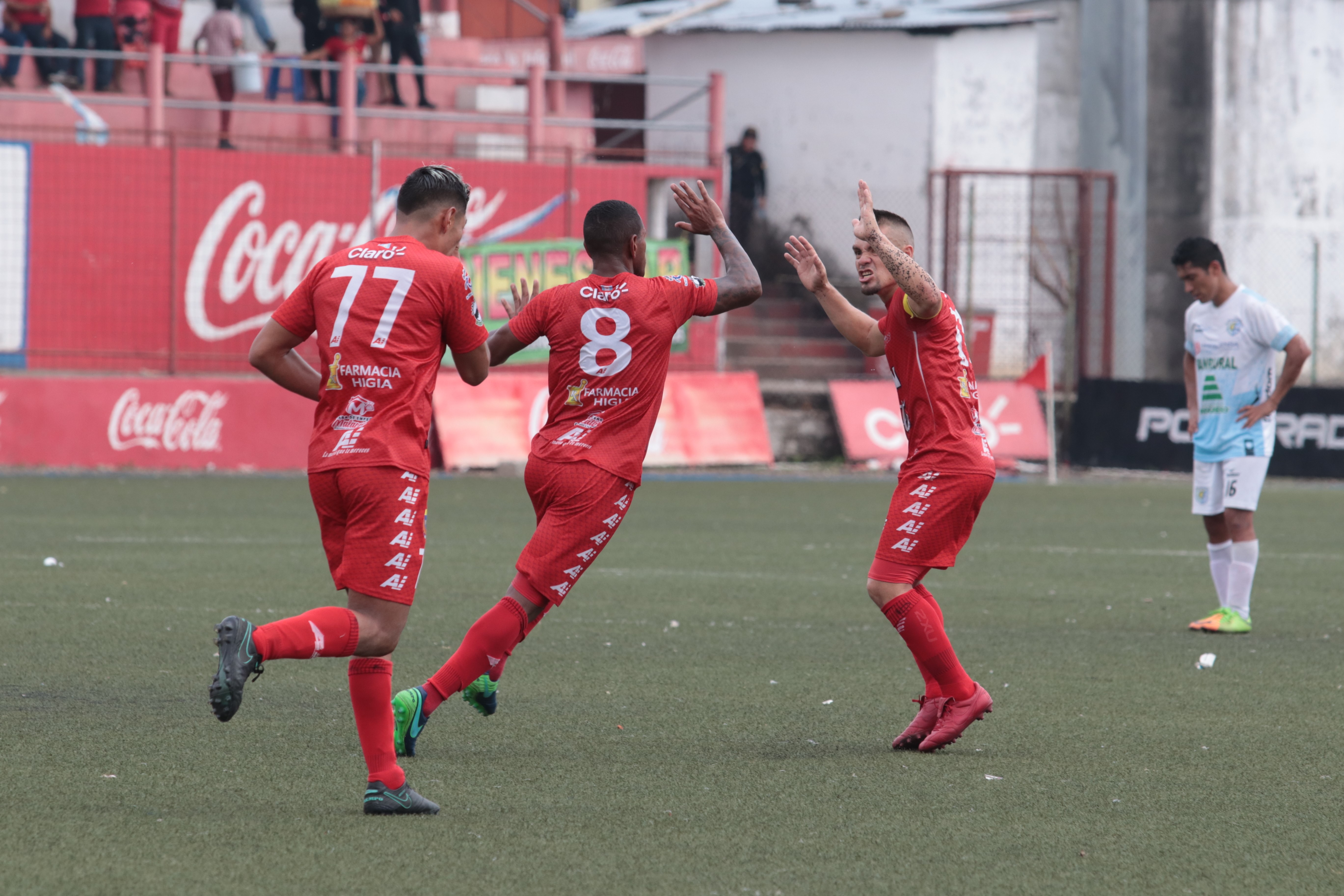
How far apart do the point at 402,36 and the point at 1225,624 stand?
57.0 feet

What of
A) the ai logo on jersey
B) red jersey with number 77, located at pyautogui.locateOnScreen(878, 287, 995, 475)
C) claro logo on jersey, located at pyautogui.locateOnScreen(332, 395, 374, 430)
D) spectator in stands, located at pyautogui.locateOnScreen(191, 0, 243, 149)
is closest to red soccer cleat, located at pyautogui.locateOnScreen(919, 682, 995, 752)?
red jersey with number 77, located at pyautogui.locateOnScreen(878, 287, 995, 475)

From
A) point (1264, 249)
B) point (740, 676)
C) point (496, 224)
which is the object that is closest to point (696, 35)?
point (496, 224)

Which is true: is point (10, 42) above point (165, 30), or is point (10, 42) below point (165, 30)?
below

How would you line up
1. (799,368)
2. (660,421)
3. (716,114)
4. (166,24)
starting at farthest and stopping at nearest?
(799,368), (166,24), (716,114), (660,421)

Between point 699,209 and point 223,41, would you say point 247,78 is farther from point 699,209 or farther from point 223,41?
point 699,209

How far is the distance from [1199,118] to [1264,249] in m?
2.32

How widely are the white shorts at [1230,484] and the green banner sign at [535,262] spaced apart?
39.5 ft

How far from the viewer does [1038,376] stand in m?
20.4

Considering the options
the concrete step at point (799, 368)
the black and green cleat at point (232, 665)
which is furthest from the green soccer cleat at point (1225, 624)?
the concrete step at point (799, 368)

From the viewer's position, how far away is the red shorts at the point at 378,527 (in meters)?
4.78

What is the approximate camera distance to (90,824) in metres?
4.61

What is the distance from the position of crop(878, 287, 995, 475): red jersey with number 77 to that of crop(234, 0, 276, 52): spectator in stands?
20297mm

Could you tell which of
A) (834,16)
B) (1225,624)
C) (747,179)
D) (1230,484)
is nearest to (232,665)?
(1225,624)

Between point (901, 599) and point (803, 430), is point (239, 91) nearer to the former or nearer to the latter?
point (803, 430)
